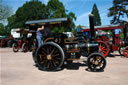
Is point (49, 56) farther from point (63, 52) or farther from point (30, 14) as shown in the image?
point (30, 14)

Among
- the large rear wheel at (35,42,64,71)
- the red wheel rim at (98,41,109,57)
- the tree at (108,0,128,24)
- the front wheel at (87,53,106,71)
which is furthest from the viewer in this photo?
the tree at (108,0,128,24)

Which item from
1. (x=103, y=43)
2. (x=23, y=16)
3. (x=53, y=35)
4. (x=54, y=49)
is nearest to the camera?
(x=54, y=49)

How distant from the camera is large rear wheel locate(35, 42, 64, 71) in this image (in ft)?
15.2

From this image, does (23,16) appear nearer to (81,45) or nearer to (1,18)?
(1,18)

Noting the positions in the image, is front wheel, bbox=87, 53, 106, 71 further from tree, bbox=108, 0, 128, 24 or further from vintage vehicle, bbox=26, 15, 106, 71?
tree, bbox=108, 0, 128, 24

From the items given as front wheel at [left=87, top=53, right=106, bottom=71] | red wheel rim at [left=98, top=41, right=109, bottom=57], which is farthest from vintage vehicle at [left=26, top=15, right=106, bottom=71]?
red wheel rim at [left=98, top=41, right=109, bottom=57]

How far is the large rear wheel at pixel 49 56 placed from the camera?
4.62 meters

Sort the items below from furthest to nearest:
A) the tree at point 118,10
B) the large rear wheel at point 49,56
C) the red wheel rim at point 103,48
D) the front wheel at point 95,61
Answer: the tree at point 118,10 < the red wheel rim at point 103,48 < the large rear wheel at point 49,56 < the front wheel at point 95,61

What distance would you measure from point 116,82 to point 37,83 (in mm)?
2130

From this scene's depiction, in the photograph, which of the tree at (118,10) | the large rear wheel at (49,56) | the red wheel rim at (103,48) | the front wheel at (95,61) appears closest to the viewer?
the front wheel at (95,61)

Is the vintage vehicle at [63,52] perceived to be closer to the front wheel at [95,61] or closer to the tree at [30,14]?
the front wheel at [95,61]

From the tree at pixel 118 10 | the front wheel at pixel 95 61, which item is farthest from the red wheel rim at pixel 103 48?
the tree at pixel 118 10

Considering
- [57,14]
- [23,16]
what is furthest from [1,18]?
[57,14]

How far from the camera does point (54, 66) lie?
15.4 ft
